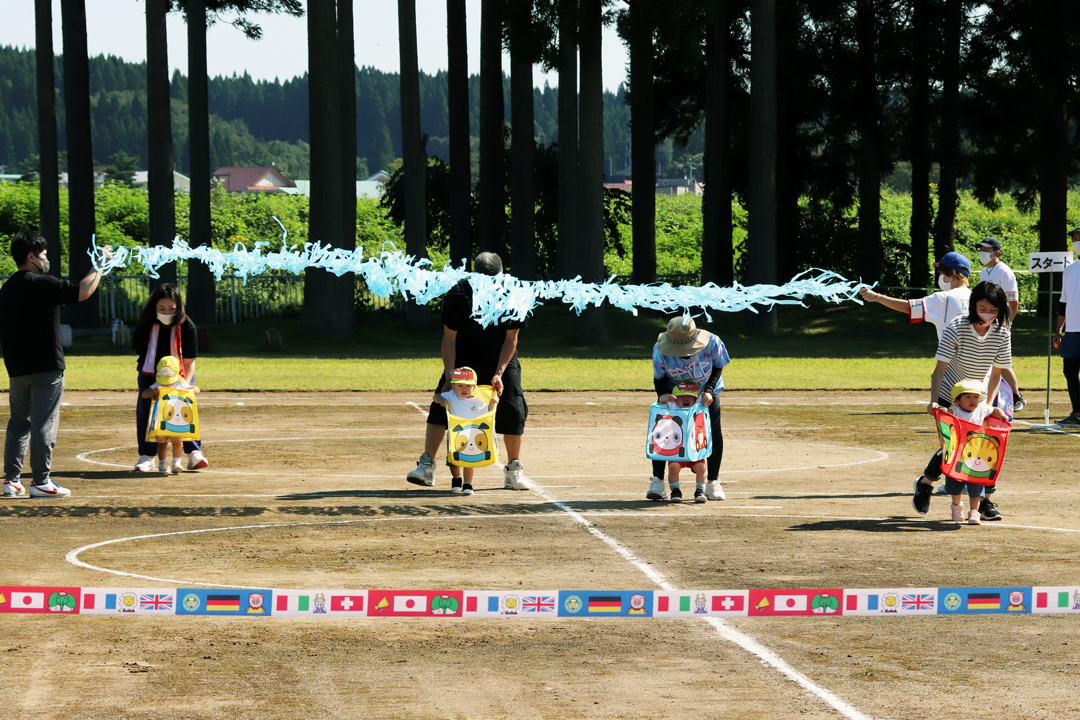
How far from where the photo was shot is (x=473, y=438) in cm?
1108

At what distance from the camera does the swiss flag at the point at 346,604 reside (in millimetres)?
6805

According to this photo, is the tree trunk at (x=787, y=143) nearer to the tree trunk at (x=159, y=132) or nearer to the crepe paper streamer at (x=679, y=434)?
the tree trunk at (x=159, y=132)

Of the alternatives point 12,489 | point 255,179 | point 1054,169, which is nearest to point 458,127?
point 1054,169

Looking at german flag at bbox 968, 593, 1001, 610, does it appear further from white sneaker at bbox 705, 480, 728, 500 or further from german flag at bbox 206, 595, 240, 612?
german flag at bbox 206, 595, 240, 612

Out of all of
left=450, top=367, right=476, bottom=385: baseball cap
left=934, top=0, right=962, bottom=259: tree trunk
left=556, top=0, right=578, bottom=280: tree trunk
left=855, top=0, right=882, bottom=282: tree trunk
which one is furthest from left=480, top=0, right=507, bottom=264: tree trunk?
left=450, top=367, right=476, bottom=385: baseball cap

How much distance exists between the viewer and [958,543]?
30.3 feet

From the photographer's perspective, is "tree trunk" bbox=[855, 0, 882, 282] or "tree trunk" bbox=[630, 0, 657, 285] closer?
"tree trunk" bbox=[630, 0, 657, 285]

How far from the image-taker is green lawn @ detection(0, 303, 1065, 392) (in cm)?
2398

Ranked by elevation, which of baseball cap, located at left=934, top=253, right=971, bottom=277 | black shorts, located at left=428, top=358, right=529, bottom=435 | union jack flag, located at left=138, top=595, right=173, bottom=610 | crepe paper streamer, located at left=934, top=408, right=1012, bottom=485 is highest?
baseball cap, located at left=934, top=253, right=971, bottom=277

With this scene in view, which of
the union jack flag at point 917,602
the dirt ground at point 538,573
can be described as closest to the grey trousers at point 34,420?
the dirt ground at point 538,573

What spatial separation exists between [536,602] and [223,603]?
1.72 meters

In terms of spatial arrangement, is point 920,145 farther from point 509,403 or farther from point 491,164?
point 509,403

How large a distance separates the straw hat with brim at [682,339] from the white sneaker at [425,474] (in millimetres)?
2386

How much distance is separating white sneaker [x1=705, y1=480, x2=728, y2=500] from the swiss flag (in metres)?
4.83
